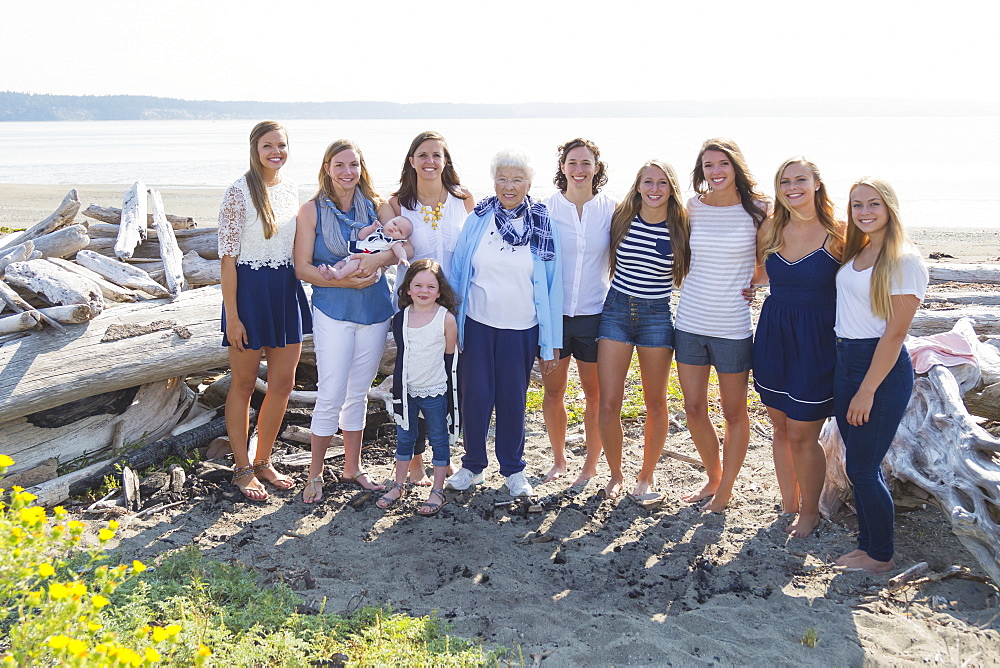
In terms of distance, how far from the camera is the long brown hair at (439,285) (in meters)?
5.04

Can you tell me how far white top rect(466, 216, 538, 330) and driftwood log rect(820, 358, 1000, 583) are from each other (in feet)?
7.47

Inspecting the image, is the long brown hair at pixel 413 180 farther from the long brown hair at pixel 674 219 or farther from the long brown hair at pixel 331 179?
the long brown hair at pixel 674 219

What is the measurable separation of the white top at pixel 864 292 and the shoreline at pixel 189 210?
10225 millimetres

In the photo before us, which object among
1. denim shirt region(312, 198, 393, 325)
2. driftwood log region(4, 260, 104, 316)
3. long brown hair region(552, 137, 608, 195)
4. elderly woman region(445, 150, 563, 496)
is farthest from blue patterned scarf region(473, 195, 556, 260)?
driftwood log region(4, 260, 104, 316)

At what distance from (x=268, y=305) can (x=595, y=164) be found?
90.7 inches

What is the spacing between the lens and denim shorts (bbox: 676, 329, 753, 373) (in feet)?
16.0

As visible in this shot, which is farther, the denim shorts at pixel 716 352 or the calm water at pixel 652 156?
the calm water at pixel 652 156

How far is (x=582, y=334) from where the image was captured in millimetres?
5266

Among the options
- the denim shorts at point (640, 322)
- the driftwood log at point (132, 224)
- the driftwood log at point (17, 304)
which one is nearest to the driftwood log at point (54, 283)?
the driftwood log at point (17, 304)

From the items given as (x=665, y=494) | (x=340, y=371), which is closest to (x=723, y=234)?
(x=665, y=494)

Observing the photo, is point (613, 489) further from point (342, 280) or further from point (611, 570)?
point (342, 280)

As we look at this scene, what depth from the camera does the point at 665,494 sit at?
5.50 m

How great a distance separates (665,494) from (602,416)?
0.76m

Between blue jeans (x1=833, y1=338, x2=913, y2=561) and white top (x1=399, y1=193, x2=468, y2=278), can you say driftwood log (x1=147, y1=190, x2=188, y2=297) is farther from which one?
blue jeans (x1=833, y1=338, x2=913, y2=561)
